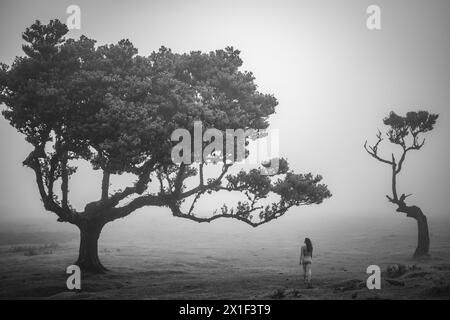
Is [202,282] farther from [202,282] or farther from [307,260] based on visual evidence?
[307,260]

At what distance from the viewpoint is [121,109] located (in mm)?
22000

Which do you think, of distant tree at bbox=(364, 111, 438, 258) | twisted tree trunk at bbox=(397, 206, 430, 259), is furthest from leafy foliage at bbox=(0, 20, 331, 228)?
twisted tree trunk at bbox=(397, 206, 430, 259)

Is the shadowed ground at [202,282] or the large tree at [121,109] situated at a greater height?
the large tree at [121,109]

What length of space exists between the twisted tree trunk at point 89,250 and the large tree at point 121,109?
0.25 feet

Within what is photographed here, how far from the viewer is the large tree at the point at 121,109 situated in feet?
73.6

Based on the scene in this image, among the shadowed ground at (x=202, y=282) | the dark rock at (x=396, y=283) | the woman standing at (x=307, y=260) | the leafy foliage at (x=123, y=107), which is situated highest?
the leafy foliage at (x=123, y=107)

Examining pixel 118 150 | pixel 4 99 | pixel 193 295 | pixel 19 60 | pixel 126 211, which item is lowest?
pixel 193 295

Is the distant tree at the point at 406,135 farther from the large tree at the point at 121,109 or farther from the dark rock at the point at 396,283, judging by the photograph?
the dark rock at the point at 396,283

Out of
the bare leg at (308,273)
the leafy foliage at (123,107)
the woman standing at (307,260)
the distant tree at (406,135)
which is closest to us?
the leafy foliage at (123,107)

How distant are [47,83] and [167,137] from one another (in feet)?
32.8

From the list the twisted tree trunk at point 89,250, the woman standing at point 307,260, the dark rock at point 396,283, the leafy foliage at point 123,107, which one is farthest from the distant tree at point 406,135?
the twisted tree trunk at point 89,250

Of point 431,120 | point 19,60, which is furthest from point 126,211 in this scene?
point 431,120
